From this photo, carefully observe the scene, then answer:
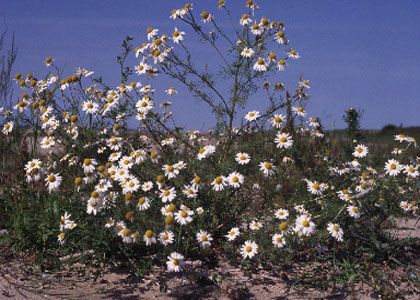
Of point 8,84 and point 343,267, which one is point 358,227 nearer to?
point 343,267

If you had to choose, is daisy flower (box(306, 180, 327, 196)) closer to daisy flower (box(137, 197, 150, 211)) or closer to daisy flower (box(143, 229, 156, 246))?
daisy flower (box(137, 197, 150, 211))

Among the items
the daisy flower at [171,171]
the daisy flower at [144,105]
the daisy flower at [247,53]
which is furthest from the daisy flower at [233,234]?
the daisy flower at [247,53]

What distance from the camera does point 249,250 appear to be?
13.2 ft

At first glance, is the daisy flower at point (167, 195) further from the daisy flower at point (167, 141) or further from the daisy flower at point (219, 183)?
the daisy flower at point (167, 141)

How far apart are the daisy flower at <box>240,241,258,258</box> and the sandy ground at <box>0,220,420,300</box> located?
0.19m

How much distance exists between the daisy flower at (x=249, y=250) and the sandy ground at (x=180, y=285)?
19 cm

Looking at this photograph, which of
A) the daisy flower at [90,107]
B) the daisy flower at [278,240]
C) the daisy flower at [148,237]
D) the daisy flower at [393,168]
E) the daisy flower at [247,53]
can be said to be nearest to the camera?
the daisy flower at [148,237]

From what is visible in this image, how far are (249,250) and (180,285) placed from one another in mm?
542

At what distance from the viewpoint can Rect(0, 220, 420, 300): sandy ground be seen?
382 centimetres

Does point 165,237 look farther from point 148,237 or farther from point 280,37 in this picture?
point 280,37

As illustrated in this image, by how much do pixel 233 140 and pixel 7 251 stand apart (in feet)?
7.25

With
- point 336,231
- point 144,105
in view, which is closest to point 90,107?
point 144,105

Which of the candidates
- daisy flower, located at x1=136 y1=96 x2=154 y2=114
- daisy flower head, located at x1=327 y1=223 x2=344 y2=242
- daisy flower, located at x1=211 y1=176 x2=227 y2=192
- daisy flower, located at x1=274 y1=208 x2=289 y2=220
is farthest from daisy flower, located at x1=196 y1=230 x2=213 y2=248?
daisy flower, located at x1=136 y1=96 x2=154 y2=114

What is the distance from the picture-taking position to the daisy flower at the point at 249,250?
399cm
